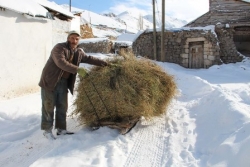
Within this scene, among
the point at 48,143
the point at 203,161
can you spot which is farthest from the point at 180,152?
the point at 48,143

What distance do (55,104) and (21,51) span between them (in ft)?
12.8

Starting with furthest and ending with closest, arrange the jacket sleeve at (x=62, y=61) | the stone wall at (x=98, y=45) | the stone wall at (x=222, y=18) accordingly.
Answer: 1. the stone wall at (x=98, y=45)
2. the stone wall at (x=222, y=18)
3. the jacket sleeve at (x=62, y=61)

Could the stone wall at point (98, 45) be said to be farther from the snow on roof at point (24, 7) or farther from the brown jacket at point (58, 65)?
the brown jacket at point (58, 65)

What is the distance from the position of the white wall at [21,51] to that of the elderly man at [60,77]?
10.6ft

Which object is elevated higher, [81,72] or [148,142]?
[81,72]

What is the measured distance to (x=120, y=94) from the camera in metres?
4.06

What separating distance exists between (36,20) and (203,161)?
670cm

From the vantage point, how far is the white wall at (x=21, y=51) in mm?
6902

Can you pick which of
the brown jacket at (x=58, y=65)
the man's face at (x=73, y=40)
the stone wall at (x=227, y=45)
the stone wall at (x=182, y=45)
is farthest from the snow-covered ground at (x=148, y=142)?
the stone wall at (x=227, y=45)

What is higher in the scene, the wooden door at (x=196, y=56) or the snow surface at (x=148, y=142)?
the wooden door at (x=196, y=56)

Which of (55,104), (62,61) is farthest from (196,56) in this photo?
(62,61)

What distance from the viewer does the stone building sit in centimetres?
1477

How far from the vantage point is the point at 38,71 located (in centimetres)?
836

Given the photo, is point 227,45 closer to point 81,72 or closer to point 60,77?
point 81,72
